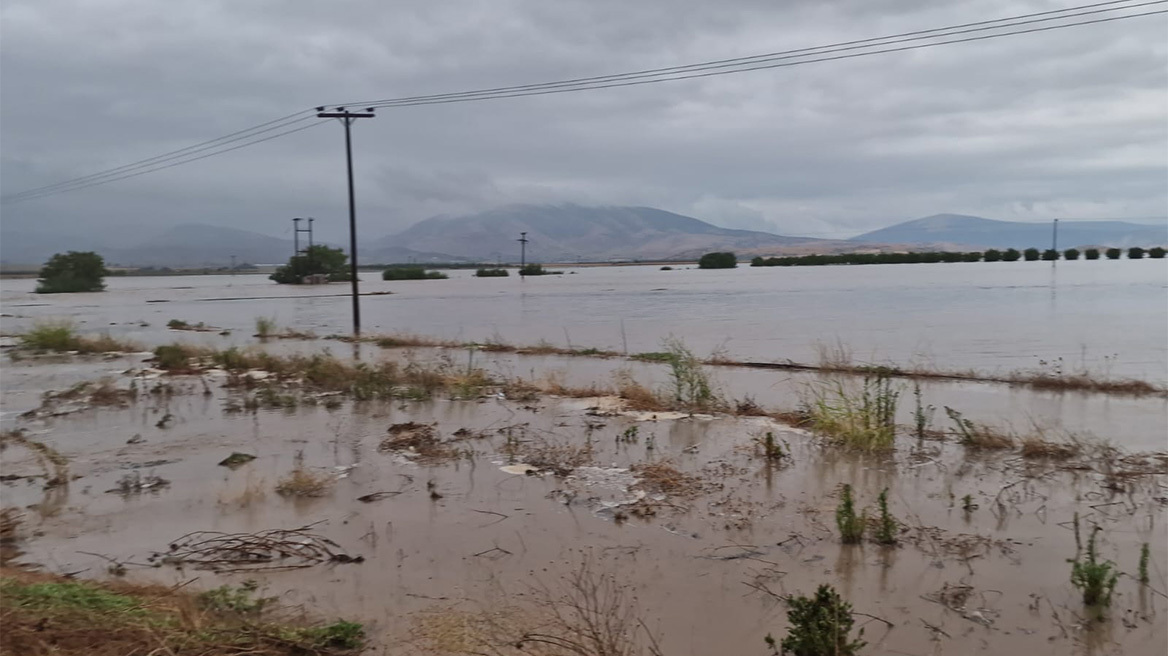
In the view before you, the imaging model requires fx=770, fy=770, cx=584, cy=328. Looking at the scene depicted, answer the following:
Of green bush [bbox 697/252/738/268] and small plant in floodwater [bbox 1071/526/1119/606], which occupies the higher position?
green bush [bbox 697/252/738/268]

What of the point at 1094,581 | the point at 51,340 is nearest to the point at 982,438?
the point at 1094,581

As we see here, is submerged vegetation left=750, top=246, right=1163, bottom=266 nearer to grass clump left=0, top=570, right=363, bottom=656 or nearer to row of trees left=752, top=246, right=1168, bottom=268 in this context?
row of trees left=752, top=246, right=1168, bottom=268

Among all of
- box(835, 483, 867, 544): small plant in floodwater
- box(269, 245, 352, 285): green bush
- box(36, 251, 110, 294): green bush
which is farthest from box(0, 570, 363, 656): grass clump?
box(269, 245, 352, 285): green bush

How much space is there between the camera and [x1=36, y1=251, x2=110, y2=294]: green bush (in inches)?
2729

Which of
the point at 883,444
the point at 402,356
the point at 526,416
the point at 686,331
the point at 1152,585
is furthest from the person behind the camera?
the point at 686,331

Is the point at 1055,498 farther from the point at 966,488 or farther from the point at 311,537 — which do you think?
the point at 311,537

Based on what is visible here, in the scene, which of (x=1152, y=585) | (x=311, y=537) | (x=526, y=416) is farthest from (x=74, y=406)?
(x=1152, y=585)

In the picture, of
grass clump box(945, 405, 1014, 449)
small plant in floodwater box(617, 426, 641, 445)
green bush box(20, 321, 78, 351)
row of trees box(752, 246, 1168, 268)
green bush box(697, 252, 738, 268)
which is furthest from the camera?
green bush box(697, 252, 738, 268)

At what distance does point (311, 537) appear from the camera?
626cm

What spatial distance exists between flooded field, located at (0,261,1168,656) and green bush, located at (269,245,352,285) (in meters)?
69.9

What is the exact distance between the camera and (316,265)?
83312 millimetres

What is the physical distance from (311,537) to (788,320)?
1093 inches

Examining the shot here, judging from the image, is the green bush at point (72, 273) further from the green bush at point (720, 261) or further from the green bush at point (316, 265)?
the green bush at point (720, 261)

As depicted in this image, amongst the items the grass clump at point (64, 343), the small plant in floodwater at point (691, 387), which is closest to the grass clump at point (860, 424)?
the small plant in floodwater at point (691, 387)
